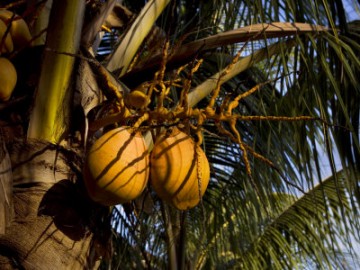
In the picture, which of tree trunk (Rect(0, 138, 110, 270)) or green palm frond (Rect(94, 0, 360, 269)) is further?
→ green palm frond (Rect(94, 0, 360, 269))

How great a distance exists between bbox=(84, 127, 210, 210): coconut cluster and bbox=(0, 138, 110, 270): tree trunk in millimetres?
79

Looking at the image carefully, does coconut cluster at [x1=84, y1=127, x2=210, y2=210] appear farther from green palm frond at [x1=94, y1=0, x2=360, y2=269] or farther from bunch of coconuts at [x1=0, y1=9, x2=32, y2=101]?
bunch of coconuts at [x1=0, y1=9, x2=32, y2=101]

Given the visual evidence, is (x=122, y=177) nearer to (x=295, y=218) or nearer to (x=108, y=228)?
(x=108, y=228)

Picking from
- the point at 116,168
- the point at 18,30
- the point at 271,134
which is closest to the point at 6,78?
the point at 18,30

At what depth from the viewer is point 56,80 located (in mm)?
1197

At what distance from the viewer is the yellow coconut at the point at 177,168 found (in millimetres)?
1053

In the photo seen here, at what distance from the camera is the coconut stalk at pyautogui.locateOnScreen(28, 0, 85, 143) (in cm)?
118

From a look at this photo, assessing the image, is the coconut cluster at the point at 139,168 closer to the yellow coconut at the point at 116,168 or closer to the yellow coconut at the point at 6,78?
the yellow coconut at the point at 116,168

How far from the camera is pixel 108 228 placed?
121 cm

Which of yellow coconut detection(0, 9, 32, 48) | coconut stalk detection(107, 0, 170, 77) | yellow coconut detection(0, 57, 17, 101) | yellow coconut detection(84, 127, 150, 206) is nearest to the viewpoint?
yellow coconut detection(84, 127, 150, 206)

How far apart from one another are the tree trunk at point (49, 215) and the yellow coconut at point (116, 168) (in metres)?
0.09

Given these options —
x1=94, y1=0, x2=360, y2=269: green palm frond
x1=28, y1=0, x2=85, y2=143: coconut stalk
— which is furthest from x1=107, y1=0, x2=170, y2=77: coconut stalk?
x1=28, y1=0, x2=85, y2=143: coconut stalk

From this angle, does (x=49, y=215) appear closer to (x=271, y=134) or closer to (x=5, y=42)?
(x=5, y=42)

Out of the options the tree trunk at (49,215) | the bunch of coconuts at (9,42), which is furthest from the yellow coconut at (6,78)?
the tree trunk at (49,215)
